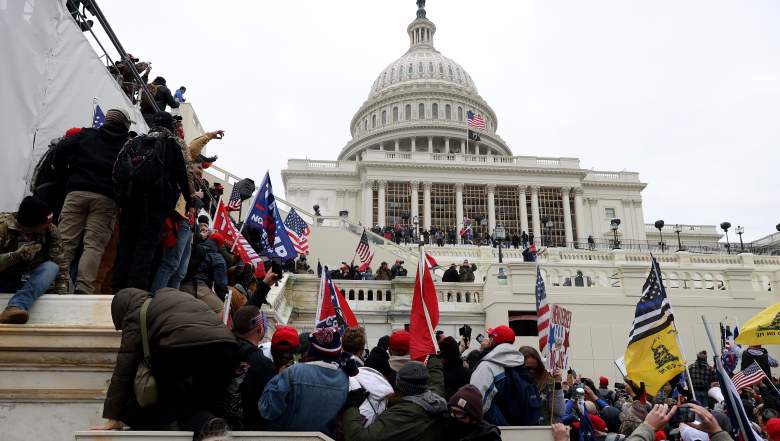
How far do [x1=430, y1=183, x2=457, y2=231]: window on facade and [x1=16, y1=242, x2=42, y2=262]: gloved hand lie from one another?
56097mm

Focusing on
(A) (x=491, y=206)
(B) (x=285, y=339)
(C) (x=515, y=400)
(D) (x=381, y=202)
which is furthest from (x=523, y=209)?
(B) (x=285, y=339)

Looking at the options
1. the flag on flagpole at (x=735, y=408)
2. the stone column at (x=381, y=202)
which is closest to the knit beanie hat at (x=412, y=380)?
the flag on flagpole at (x=735, y=408)

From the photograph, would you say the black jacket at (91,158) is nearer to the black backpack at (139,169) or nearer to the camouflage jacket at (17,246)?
the black backpack at (139,169)

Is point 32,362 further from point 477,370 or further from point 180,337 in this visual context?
point 477,370

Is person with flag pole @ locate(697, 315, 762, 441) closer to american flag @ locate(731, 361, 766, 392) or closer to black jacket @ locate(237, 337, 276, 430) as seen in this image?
black jacket @ locate(237, 337, 276, 430)

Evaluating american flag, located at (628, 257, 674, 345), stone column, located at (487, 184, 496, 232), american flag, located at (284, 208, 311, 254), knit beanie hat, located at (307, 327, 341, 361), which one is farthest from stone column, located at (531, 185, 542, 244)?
knit beanie hat, located at (307, 327, 341, 361)

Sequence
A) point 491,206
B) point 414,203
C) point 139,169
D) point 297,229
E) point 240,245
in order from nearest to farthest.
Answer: point 139,169 → point 240,245 → point 297,229 → point 414,203 → point 491,206

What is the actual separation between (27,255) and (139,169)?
1174 mm

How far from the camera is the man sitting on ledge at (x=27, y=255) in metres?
4.84

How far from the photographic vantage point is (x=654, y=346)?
787 centimetres

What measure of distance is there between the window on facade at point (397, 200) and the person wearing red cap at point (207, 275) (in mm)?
51530

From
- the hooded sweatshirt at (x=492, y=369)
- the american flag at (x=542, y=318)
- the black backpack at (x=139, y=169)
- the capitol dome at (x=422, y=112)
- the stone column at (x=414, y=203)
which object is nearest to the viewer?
the hooded sweatshirt at (x=492, y=369)

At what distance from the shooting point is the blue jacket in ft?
13.2

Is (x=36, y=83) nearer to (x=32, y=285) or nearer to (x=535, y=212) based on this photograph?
(x=32, y=285)
